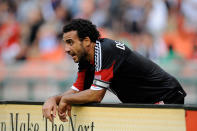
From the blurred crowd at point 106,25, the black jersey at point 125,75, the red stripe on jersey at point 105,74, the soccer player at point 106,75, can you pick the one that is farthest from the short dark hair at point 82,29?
the blurred crowd at point 106,25

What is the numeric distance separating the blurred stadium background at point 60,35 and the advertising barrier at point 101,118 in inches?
190

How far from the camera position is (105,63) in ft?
13.5

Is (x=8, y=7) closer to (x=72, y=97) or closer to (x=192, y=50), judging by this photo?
(x=192, y=50)

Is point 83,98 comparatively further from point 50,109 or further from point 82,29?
point 82,29

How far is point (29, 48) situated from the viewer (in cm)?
1017

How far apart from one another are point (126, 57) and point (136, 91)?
35cm

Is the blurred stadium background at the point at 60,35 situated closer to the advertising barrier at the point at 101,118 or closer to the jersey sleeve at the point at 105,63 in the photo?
the jersey sleeve at the point at 105,63

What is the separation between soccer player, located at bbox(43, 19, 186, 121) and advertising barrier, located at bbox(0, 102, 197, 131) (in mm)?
113

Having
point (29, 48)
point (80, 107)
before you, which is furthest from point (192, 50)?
point (80, 107)

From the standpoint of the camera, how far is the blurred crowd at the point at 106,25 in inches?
351

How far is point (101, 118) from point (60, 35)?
247 inches

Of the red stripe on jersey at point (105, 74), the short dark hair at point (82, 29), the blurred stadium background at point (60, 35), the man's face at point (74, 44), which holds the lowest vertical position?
the red stripe on jersey at point (105, 74)

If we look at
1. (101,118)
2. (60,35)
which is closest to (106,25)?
(60,35)

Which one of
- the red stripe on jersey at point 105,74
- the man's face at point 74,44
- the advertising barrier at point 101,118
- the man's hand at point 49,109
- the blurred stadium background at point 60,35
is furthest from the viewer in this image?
the blurred stadium background at point 60,35
